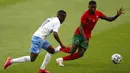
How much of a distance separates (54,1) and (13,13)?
12.7ft

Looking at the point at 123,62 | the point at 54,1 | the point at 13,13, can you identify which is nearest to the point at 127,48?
the point at 123,62

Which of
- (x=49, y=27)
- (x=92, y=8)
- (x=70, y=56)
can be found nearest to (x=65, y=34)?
(x=70, y=56)

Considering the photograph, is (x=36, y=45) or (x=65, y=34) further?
(x=65, y=34)

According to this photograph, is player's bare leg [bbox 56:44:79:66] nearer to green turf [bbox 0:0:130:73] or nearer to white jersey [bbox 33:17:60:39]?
green turf [bbox 0:0:130:73]

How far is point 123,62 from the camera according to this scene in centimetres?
1488

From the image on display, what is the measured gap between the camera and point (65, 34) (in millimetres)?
19250

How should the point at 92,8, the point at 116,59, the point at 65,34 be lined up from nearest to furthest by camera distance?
the point at 92,8 → the point at 116,59 → the point at 65,34

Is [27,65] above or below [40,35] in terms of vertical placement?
below

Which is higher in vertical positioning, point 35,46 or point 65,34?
point 35,46

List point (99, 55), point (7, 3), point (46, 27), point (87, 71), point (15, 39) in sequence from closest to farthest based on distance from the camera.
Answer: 1. point (46, 27)
2. point (87, 71)
3. point (99, 55)
4. point (15, 39)
5. point (7, 3)

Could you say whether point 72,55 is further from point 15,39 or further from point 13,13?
point 13,13

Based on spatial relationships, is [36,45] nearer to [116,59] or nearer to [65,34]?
[116,59]

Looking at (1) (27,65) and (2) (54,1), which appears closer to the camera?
(1) (27,65)

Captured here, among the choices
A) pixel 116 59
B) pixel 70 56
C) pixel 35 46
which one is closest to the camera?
pixel 35 46
